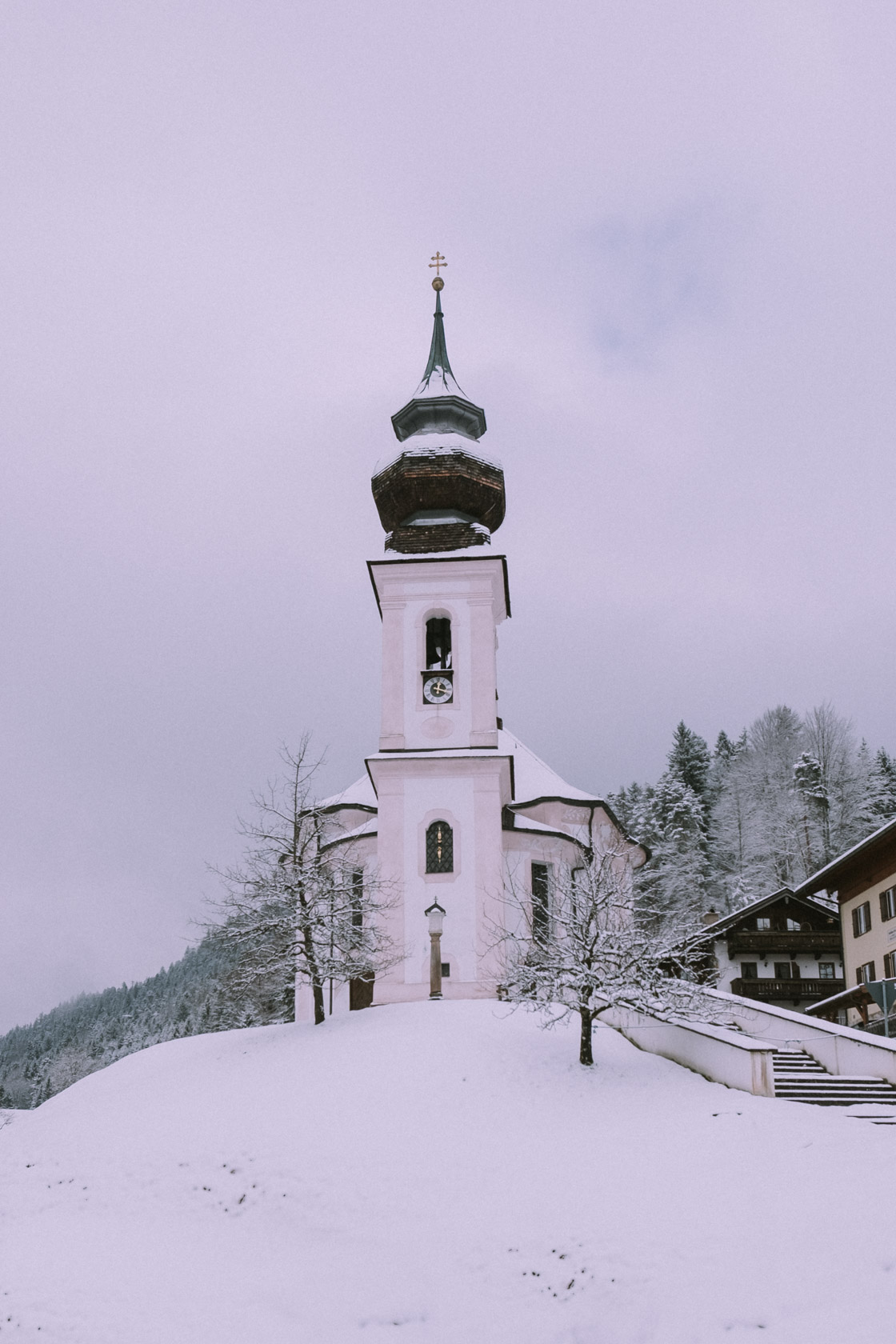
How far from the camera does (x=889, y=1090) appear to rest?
21828mm

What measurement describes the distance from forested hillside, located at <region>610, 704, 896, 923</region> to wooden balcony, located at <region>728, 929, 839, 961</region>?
1195 centimetres

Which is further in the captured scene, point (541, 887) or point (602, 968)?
point (541, 887)

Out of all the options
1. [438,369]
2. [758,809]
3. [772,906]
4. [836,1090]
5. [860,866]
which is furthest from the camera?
[758,809]


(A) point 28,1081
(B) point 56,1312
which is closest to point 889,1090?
(B) point 56,1312

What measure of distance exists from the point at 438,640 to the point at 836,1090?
20222 mm

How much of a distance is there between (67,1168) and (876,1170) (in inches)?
496

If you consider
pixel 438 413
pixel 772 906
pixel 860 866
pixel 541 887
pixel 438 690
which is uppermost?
pixel 438 413

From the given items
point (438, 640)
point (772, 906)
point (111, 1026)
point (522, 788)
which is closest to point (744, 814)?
point (772, 906)

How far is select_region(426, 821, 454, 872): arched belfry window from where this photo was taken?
35.8m

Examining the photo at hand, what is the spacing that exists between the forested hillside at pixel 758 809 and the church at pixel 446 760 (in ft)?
80.6

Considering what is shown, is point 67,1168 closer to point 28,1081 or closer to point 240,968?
point 240,968

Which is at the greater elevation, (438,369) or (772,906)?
(438,369)

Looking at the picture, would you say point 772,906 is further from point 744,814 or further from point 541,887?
point 744,814

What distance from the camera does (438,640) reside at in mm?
39250
